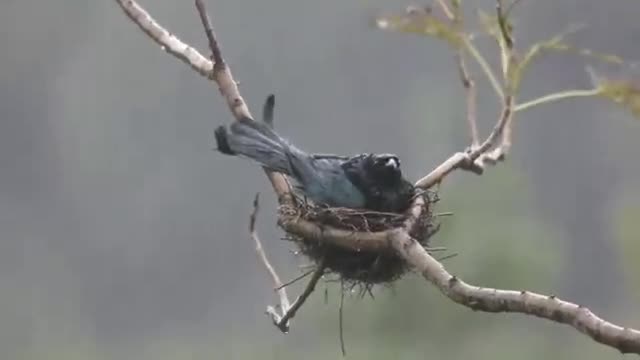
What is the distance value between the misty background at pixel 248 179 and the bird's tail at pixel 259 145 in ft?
3.43

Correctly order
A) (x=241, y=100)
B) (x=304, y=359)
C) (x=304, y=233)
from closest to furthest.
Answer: (x=304, y=233), (x=241, y=100), (x=304, y=359)

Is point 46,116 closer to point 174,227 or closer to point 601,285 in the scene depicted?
point 174,227

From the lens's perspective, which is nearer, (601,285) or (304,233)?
(304,233)

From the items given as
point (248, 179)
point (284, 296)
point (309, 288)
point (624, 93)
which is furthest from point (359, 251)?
point (248, 179)

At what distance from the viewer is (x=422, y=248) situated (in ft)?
3.43

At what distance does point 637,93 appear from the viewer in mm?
1240

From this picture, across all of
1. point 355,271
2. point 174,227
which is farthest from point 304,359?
point 355,271

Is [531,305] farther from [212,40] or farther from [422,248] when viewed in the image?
[212,40]

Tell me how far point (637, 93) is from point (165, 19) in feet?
4.13

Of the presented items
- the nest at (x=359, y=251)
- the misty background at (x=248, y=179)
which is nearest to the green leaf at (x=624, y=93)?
the nest at (x=359, y=251)

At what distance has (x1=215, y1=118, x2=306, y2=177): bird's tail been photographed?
44.8 inches

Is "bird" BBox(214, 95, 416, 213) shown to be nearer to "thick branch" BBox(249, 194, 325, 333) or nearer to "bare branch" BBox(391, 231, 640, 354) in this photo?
"thick branch" BBox(249, 194, 325, 333)

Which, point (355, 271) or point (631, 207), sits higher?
point (631, 207)

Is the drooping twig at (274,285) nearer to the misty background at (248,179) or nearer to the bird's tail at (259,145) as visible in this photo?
the bird's tail at (259,145)
